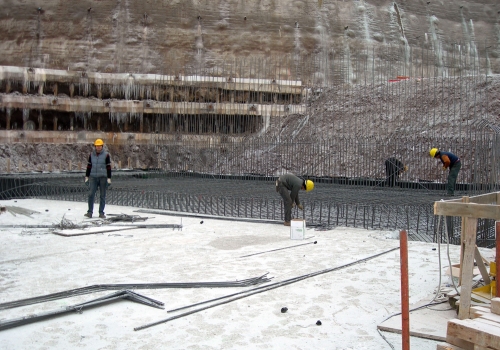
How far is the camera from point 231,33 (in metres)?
33.9

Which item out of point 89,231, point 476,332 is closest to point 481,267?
point 476,332

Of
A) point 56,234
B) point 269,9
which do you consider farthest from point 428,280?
point 269,9

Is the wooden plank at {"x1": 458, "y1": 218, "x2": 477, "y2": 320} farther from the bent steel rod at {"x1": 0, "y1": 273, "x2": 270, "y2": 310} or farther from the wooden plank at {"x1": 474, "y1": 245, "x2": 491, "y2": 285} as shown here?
the bent steel rod at {"x1": 0, "y1": 273, "x2": 270, "y2": 310}

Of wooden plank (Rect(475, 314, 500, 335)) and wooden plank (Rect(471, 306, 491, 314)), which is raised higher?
wooden plank (Rect(475, 314, 500, 335))

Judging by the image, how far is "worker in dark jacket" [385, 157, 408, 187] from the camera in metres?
15.3

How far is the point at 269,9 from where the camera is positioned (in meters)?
35.1

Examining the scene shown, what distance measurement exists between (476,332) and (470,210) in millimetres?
1077

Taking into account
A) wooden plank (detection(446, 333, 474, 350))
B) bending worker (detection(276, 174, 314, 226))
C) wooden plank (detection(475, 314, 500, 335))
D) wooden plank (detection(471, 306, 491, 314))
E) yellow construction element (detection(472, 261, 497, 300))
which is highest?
bending worker (detection(276, 174, 314, 226))

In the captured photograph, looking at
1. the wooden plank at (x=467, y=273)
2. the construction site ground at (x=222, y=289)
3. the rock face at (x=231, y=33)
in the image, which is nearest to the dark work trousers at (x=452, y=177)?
the construction site ground at (x=222, y=289)

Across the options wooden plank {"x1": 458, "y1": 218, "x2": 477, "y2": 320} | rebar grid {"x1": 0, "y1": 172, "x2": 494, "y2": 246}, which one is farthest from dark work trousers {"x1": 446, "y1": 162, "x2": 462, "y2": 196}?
wooden plank {"x1": 458, "y1": 218, "x2": 477, "y2": 320}

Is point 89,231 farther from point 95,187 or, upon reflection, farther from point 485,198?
point 485,198

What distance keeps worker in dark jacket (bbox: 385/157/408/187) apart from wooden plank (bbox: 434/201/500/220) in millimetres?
11614

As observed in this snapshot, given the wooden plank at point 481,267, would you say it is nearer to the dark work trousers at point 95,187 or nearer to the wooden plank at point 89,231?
the wooden plank at point 89,231

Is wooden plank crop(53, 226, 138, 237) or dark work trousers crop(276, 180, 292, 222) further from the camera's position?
dark work trousers crop(276, 180, 292, 222)
